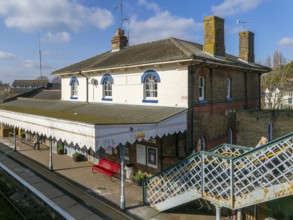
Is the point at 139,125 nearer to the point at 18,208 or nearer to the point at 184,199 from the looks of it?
the point at 184,199

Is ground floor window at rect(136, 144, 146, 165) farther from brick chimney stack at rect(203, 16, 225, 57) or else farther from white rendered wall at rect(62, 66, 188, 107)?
brick chimney stack at rect(203, 16, 225, 57)

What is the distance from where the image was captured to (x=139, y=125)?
31.3ft

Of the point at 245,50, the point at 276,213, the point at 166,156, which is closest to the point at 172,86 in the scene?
the point at 166,156

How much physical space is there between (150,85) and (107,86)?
376cm

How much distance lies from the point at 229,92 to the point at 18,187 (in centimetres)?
1310

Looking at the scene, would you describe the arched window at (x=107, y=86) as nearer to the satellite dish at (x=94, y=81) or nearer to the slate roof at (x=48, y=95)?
the satellite dish at (x=94, y=81)

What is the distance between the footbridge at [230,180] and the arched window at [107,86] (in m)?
6.97

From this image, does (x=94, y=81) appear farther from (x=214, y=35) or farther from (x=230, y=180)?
(x=230, y=180)

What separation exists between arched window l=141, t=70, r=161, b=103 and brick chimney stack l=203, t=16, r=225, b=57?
380cm

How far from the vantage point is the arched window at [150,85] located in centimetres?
1316

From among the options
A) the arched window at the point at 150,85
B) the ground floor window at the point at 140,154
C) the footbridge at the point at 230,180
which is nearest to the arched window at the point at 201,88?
the arched window at the point at 150,85

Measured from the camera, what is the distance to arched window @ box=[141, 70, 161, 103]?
43.2 ft

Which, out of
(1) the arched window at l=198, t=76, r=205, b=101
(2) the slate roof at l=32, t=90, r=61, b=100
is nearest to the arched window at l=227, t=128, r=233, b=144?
(1) the arched window at l=198, t=76, r=205, b=101

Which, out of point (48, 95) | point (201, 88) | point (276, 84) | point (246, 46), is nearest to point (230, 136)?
point (201, 88)
